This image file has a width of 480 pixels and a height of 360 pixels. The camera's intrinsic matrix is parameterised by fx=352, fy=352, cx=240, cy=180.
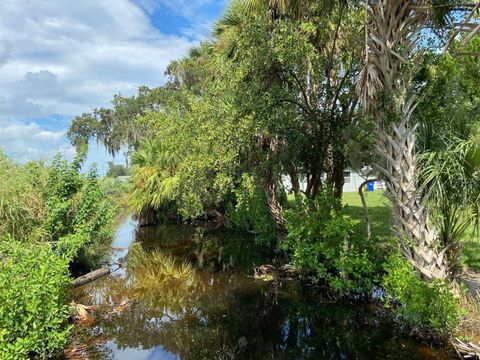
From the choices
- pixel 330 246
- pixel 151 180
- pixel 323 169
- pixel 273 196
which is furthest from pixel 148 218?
pixel 330 246

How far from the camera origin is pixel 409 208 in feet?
18.9

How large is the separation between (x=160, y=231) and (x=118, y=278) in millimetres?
8654

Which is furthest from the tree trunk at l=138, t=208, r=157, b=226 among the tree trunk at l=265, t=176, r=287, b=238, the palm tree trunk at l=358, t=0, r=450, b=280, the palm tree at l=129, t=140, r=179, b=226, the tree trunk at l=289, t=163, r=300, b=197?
the palm tree trunk at l=358, t=0, r=450, b=280

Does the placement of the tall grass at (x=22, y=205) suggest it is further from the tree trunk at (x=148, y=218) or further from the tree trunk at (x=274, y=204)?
the tree trunk at (x=148, y=218)

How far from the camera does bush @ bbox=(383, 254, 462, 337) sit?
16.4 feet

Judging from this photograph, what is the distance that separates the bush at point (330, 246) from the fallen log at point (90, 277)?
5.69 meters

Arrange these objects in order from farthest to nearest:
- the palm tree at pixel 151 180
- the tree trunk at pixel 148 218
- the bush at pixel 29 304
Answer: the tree trunk at pixel 148 218
the palm tree at pixel 151 180
the bush at pixel 29 304

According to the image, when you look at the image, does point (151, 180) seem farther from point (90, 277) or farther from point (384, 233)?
point (384, 233)

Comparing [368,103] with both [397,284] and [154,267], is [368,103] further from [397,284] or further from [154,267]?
[154,267]

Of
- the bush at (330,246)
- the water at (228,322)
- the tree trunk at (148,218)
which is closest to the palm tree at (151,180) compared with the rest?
the tree trunk at (148,218)

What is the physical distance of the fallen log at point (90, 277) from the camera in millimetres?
9553

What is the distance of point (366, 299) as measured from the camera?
7590 millimetres

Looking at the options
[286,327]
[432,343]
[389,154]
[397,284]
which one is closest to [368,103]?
[389,154]

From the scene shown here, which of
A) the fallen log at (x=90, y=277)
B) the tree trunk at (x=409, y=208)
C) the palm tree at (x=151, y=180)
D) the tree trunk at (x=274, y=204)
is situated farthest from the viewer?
the palm tree at (x=151, y=180)
